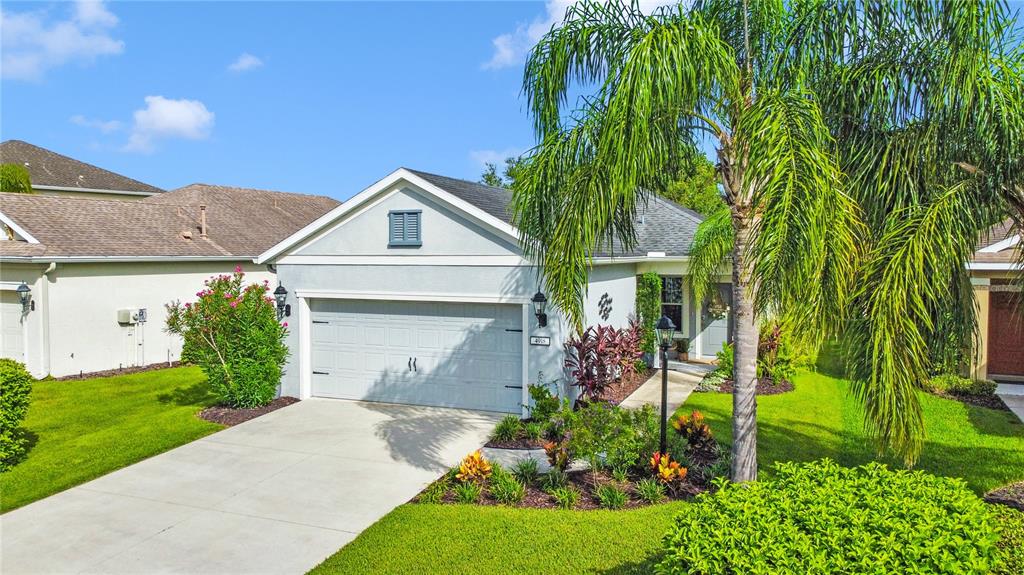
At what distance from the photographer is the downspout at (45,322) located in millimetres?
15289

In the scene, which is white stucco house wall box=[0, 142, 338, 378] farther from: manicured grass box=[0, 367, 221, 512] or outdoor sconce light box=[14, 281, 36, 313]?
manicured grass box=[0, 367, 221, 512]

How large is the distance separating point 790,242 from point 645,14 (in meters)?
3.12

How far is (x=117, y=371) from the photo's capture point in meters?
16.6

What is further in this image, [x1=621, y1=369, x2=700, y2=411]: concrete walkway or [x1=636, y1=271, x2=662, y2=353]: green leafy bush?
[x1=636, y1=271, x2=662, y2=353]: green leafy bush

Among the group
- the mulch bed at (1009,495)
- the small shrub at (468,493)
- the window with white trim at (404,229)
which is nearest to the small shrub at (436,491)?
the small shrub at (468,493)

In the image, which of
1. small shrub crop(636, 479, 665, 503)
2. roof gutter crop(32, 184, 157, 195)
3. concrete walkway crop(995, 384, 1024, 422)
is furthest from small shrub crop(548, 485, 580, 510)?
roof gutter crop(32, 184, 157, 195)

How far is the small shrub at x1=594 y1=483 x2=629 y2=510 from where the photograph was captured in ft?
23.9

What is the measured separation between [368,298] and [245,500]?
525cm

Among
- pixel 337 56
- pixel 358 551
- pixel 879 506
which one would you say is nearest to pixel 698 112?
pixel 879 506

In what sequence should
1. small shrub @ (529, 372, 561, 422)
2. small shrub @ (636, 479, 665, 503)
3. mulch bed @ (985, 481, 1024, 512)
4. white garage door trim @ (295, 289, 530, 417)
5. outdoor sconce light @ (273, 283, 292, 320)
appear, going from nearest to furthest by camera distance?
mulch bed @ (985, 481, 1024, 512), small shrub @ (636, 479, 665, 503), small shrub @ (529, 372, 561, 422), white garage door trim @ (295, 289, 530, 417), outdoor sconce light @ (273, 283, 292, 320)

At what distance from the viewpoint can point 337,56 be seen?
16.5 metres

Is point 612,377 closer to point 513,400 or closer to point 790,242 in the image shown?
point 513,400

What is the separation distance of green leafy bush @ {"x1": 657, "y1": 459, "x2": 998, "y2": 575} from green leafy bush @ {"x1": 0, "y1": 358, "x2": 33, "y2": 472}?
9.38 metres

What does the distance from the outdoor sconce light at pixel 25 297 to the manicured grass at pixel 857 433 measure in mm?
15537
